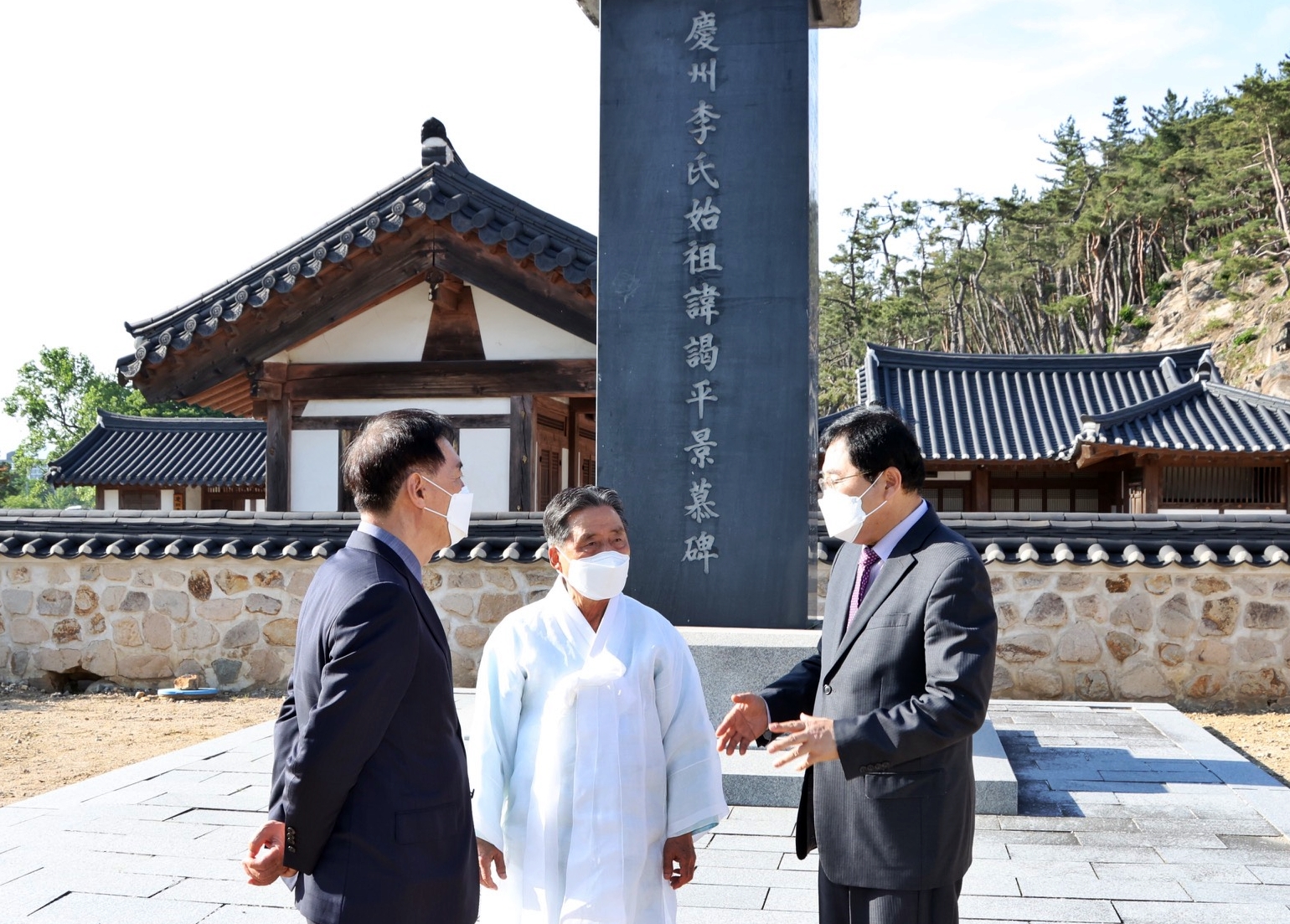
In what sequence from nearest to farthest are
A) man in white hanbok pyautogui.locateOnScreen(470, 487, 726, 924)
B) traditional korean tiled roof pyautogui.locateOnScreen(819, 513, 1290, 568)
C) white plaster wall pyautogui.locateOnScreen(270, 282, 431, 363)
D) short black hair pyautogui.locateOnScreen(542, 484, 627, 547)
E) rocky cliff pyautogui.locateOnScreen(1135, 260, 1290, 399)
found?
man in white hanbok pyautogui.locateOnScreen(470, 487, 726, 924), short black hair pyautogui.locateOnScreen(542, 484, 627, 547), traditional korean tiled roof pyautogui.locateOnScreen(819, 513, 1290, 568), white plaster wall pyautogui.locateOnScreen(270, 282, 431, 363), rocky cliff pyautogui.locateOnScreen(1135, 260, 1290, 399)

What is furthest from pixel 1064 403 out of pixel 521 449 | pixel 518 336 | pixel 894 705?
pixel 894 705

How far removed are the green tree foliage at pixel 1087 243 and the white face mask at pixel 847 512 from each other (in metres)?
27.0

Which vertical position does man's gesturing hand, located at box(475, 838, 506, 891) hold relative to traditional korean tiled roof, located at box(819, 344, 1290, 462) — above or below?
below

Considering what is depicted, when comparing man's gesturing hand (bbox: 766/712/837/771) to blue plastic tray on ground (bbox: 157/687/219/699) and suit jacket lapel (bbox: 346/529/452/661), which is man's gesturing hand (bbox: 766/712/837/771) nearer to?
suit jacket lapel (bbox: 346/529/452/661)

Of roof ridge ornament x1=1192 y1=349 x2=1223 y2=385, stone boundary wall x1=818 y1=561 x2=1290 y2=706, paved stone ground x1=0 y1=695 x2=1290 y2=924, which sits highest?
roof ridge ornament x1=1192 y1=349 x2=1223 y2=385

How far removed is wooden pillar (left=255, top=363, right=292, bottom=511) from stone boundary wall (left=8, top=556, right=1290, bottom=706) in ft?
2.67

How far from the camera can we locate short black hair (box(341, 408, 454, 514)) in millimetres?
2387

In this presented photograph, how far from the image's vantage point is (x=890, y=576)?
2.55m

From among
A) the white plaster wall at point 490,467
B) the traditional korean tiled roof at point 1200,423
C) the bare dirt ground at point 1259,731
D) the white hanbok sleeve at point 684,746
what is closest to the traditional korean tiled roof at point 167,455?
the white plaster wall at point 490,467

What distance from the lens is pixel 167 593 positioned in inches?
384

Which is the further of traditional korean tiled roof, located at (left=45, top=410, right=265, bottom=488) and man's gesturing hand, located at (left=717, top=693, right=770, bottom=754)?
traditional korean tiled roof, located at (left=45, top=410, right=265, bottom=488)

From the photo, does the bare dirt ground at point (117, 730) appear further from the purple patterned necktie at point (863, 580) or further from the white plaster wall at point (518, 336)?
the purple patterned necktie at point (863, 580)

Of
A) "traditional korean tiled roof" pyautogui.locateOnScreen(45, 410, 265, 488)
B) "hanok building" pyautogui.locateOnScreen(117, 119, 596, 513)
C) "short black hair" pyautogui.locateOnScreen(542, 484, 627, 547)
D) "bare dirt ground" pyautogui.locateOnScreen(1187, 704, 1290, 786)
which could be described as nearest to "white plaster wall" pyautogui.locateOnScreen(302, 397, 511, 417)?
"hanok building" pyautogui.locateOnScreen(117, 119, 596, 513)

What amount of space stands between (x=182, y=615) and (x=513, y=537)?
3141mm
